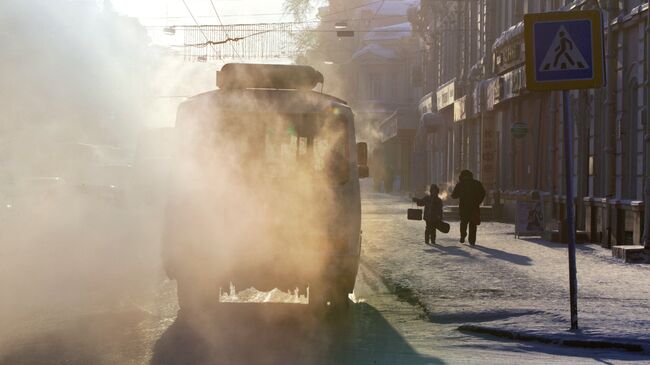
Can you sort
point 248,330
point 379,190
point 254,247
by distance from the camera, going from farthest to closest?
point 379,190
point 254,247
point 248,330

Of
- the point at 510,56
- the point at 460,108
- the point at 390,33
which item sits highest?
the point at 390,33

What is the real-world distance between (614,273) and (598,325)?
743 centimetres

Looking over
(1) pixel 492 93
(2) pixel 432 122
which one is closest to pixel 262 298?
(1) pixel 492 93

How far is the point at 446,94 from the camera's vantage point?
181ft

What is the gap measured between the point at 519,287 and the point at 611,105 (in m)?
10.7

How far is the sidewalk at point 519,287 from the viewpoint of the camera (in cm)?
1198

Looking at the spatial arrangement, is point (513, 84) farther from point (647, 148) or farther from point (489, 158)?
point (647, 148)

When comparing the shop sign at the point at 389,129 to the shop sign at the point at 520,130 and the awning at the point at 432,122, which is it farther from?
the shop sign at the point at 520,130

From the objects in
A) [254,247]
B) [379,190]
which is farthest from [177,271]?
[379,190]

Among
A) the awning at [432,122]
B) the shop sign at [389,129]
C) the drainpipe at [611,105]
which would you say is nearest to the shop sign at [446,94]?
the awning at [432,122]

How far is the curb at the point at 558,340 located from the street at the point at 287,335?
0.34ft

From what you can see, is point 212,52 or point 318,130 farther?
point 212,52

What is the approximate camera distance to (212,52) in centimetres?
5884

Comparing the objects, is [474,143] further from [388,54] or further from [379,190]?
[388,54]
